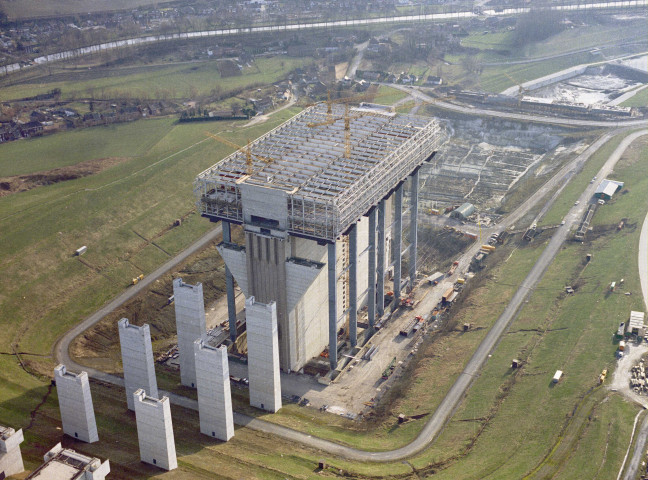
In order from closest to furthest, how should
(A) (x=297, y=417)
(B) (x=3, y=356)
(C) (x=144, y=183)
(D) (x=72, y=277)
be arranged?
(A) (x=297, y=417)
(B) (x=3, y=356)
(D) (x=72, y=277)
(C) (x=144, y=183)

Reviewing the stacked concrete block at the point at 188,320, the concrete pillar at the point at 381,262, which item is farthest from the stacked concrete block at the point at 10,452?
the concrete pillar at the point at 381,262

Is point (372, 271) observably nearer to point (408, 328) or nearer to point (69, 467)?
point (408, 328)

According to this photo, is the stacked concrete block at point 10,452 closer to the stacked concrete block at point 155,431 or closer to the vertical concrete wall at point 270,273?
the stacked concrete block at point 155,431

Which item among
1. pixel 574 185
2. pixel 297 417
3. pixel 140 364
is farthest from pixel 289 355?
pixel 574 185

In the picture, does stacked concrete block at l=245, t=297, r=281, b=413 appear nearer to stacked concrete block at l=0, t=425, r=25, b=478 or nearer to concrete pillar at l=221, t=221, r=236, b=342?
concrete pillar at l=221, t=221, r=236, b=342

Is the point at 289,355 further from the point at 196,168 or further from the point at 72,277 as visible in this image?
the point at 196,168

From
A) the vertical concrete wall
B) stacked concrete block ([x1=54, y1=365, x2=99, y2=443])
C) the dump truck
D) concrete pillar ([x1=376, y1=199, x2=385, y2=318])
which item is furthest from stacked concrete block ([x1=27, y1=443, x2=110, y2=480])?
concrete pillar ([x1=376, y1=199, x2=385, y2=318])
